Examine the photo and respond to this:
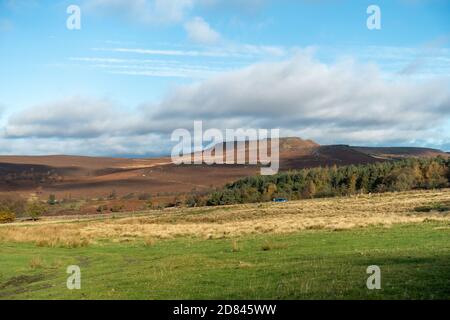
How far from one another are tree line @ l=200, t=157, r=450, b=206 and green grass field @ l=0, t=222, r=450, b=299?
8641cm

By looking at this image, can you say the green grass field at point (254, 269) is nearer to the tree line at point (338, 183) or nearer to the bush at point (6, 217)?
the bush at point (6, 217)

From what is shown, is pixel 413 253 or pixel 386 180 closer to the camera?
pixel 413 253

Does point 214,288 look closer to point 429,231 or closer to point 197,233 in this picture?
point 429,231

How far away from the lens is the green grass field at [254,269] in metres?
14.6

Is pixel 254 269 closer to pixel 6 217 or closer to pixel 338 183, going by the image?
pixel 6 217

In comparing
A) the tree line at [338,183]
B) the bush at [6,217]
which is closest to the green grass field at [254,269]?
the bush at [6,217]

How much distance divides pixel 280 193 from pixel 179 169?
7624 cm

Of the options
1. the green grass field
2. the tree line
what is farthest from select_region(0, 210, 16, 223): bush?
the green grass field

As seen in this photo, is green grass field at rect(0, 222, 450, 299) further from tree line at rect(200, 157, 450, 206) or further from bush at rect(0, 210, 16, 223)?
tree line at rect(200, 157, 450, 206)

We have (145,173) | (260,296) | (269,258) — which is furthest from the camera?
(145,173)

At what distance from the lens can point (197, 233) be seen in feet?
148

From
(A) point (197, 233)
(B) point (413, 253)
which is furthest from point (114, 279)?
(A) point (197, 233)

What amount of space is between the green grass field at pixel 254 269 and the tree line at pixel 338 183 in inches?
3402

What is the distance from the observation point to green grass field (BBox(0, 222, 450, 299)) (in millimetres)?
14570
